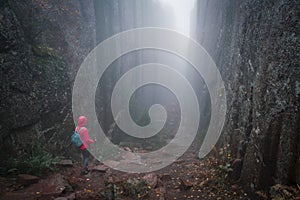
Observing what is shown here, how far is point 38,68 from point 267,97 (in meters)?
6.80

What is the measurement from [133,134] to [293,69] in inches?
402

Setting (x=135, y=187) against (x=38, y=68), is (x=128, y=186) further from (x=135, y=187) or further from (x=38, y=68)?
(x=38, y=68)

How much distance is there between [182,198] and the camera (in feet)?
18.0

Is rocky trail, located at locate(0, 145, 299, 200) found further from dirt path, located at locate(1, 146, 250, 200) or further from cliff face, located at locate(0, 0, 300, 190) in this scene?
cliff face, located at locate(0, 0, 300, 190)

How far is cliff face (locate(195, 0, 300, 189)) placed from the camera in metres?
3.92

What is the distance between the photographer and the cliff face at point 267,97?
392 centimetres

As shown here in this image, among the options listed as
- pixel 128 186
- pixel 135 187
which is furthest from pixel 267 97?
pixel 128 186

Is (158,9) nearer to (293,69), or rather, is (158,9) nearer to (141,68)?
(141,68)

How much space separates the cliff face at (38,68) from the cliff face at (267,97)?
236 inches

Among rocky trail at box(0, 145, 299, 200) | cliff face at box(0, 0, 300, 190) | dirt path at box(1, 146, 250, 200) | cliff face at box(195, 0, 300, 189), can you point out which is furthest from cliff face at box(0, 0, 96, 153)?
cliff face at box(195, 0, 300, 189)

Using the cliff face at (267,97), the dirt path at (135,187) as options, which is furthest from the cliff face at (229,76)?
the dirt path at (135,187)

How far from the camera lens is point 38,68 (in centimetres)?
729

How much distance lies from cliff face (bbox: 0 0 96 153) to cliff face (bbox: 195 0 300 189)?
599 cm

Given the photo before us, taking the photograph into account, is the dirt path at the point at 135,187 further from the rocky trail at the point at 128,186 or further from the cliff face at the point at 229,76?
the cliff face at the point at 229,76
